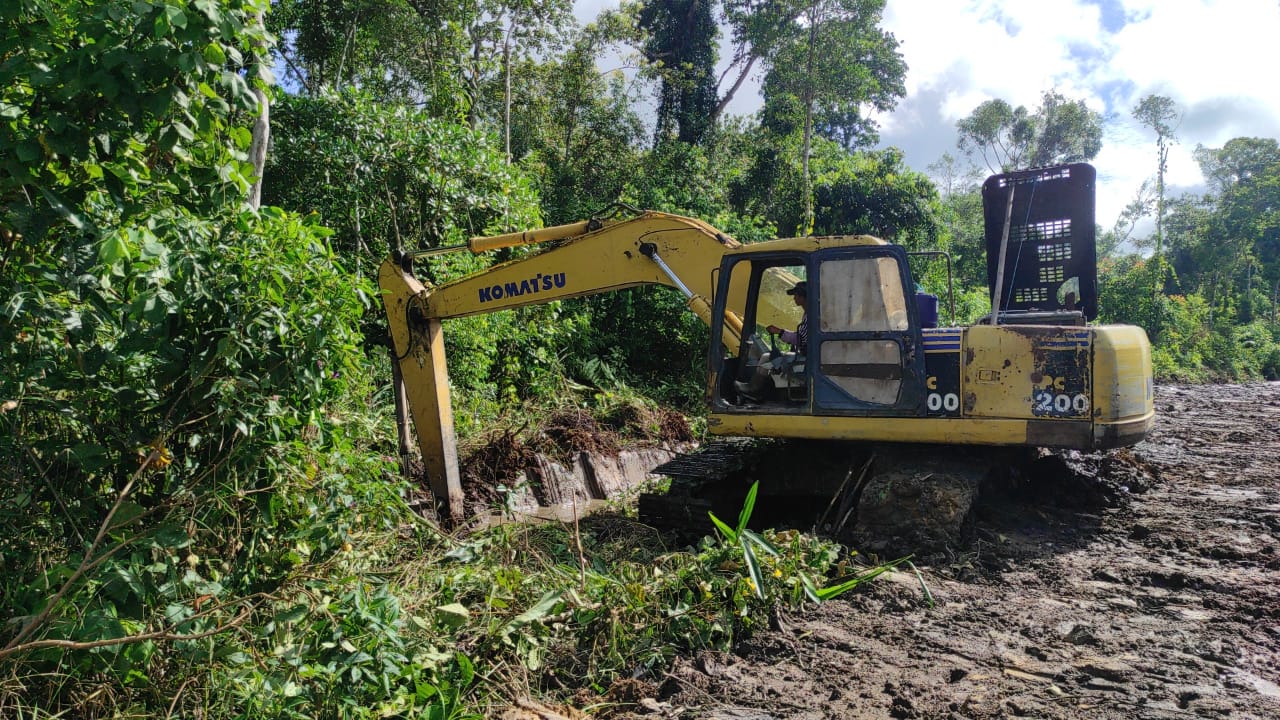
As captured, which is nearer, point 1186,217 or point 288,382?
point 288,382

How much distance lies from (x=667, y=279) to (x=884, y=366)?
1760 mm

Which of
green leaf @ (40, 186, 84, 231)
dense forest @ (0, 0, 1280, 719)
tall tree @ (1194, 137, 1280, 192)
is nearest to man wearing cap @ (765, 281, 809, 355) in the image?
dense forest @ (0, 0, 1280, 719)

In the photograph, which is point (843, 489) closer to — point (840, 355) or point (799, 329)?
point (840, 355)

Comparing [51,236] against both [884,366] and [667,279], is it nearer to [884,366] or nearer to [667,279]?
[667,279]

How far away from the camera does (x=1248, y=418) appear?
13336 millimetres

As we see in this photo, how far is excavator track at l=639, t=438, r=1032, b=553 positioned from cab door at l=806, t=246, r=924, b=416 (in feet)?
1.77

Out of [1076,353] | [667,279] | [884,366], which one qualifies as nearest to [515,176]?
[667,279]

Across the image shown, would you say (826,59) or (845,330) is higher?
(826,59)

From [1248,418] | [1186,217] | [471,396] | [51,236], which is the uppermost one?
[1186,217]

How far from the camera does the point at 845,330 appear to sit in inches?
227

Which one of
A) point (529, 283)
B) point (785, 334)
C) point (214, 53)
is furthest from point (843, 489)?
point (214, 53)

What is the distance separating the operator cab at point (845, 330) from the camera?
5.71 metres

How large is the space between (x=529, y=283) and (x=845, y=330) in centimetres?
250

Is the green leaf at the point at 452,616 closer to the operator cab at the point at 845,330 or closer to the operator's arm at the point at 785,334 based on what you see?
the operator cab at the point at 845,330
